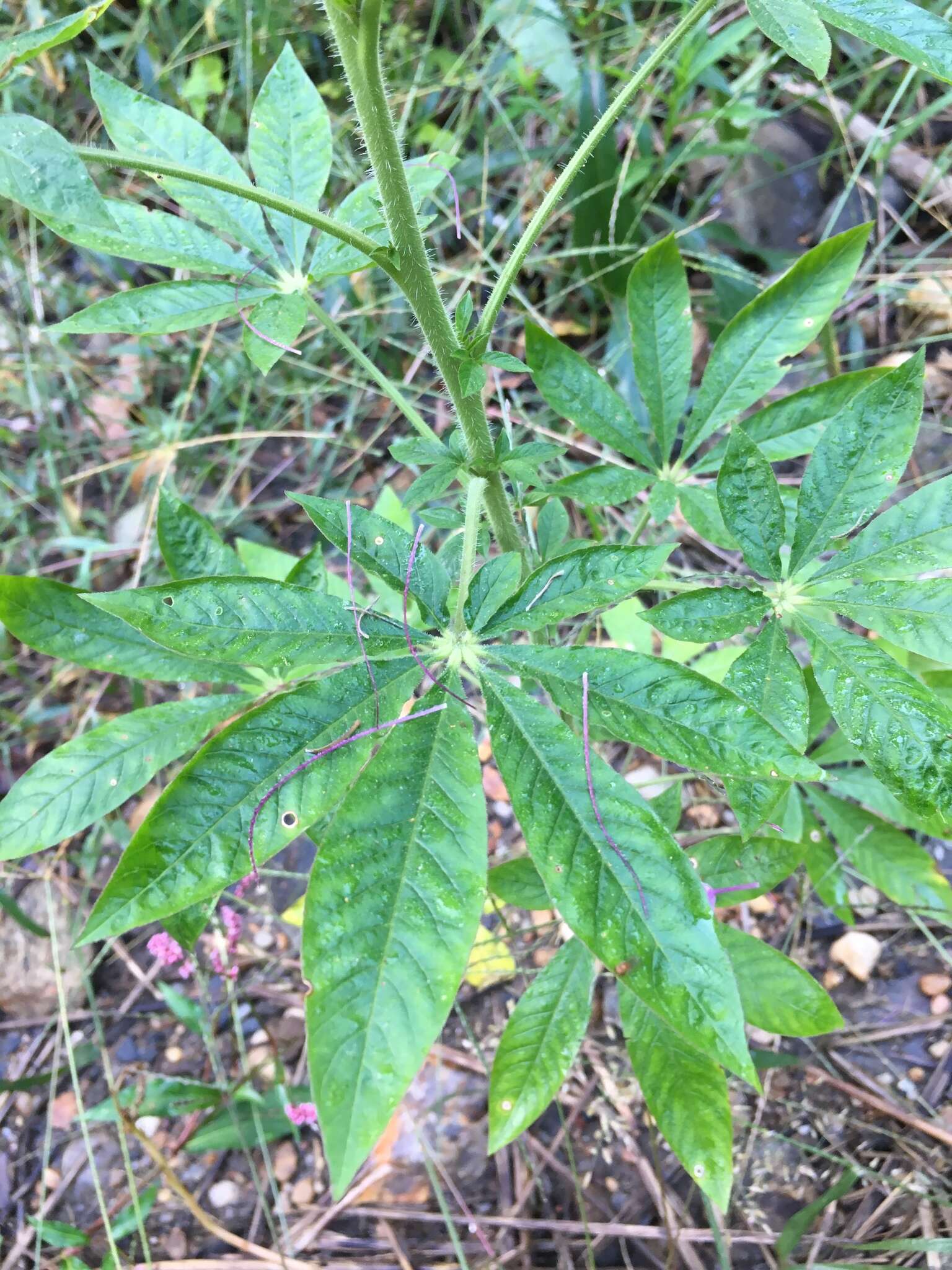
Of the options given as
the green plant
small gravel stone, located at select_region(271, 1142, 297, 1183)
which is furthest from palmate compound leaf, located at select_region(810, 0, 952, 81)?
small gravel stone, located at select_region(271, 1142, 297, 1183)

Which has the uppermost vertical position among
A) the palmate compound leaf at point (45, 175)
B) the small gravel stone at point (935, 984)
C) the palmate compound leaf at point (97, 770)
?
the palmate compound leaf at point (45, 175)

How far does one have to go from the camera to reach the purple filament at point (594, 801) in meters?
0.78

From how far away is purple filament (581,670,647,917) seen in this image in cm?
78

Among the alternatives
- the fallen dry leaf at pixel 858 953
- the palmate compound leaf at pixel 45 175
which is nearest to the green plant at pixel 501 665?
the palmate compound leaf at pixel 45 175

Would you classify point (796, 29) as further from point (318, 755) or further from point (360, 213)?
point (318, 755)

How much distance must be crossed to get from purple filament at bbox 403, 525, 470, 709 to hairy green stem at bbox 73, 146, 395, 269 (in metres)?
0.30

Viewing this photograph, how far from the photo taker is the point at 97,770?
3.78 feet

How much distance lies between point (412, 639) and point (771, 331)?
0.73 metres

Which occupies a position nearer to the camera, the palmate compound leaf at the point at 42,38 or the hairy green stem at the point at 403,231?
the palmate compound leaf at the point at 42,38

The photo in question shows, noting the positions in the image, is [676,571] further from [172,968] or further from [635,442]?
[172,968]

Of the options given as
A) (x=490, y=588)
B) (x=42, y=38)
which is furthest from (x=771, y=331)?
(x=42, y=38)

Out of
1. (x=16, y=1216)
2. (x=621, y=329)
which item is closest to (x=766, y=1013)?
(x=16, y=1216)

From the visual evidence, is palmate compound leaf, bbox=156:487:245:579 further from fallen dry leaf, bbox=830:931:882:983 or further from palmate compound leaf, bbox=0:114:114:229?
fallen dry leaf, bbox=830:931:882:983

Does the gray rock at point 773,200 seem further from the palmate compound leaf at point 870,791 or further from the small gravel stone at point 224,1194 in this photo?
the small gravel stone at point 224,1194
